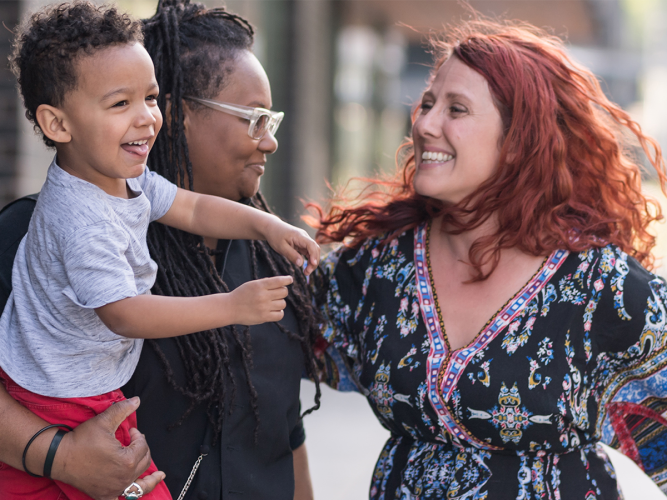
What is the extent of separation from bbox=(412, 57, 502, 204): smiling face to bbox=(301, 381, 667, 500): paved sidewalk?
273 centimetres

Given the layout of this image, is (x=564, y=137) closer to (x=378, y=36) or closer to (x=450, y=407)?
(x=450, y=407)

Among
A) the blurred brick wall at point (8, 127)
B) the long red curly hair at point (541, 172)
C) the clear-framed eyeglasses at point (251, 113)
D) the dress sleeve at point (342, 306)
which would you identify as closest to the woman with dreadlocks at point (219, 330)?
the clear-framed eyeglasses at point (251, 113)

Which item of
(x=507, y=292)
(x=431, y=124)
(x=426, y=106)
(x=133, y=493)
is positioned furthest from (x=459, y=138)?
(x=133, y=493)

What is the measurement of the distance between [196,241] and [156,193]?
0.30 m

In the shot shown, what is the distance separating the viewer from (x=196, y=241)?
6.90 feet

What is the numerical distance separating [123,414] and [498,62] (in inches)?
63.8

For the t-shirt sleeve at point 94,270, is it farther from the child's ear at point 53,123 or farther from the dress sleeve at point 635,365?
the dress sleeve at point 635,365

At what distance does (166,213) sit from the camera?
6.15 ft

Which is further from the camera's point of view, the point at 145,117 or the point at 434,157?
the point at 434,157

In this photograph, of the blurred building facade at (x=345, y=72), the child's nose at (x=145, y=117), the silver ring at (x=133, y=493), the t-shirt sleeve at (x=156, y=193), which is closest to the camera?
the child's nose at (x=145, y=117)

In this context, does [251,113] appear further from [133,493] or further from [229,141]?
[133,493]

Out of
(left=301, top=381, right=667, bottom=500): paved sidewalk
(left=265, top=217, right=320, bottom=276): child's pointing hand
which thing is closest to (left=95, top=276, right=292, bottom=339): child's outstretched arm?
(left=265, top=217, right=320, bottom=276): child's pointing hand

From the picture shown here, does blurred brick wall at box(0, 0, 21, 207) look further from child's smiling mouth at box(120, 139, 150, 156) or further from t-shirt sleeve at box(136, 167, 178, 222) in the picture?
child's smiling mouth at box(120, 139, 150, 156)

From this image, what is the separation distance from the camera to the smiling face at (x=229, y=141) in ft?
7.02
